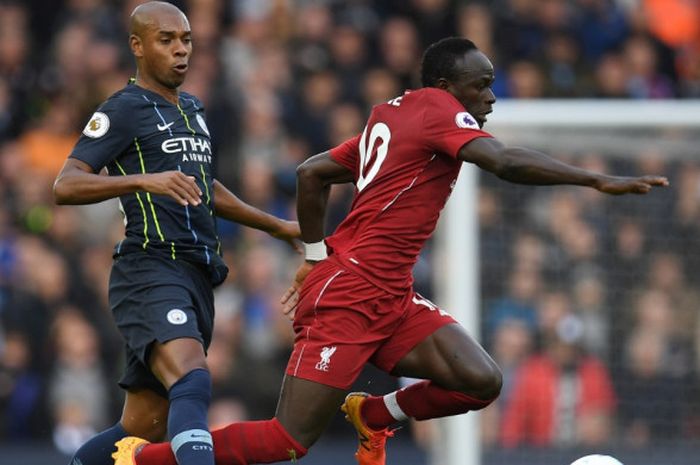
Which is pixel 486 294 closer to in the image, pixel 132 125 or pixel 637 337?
pixel 637 337

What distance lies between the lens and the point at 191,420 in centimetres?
573

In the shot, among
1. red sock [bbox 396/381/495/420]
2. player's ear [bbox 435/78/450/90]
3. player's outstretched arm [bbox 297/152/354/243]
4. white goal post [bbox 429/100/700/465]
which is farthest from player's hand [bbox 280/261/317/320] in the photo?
white goal post [bbox 429/100/700/465]

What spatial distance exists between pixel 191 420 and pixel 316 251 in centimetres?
117

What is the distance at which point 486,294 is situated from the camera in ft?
29.4

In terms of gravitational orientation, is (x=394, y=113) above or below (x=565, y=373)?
above

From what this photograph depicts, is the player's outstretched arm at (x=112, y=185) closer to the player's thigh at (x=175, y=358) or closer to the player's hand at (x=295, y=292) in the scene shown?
the player's thigh at (x=175, y=358)

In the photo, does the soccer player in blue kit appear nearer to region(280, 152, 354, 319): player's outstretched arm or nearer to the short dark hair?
region(280, 152, 354, 319): player's outstretched arm

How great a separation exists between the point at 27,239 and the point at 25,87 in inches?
64.9

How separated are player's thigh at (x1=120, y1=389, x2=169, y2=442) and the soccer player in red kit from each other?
11.0 inches

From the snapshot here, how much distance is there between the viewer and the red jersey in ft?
20.1

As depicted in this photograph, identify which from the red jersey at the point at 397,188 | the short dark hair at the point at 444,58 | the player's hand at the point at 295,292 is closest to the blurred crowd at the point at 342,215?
the player's hand at the point at 295,292

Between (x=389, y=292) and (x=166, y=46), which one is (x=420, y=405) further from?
(x=166, y=46)

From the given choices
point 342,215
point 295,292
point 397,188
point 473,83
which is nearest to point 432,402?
point 295,292

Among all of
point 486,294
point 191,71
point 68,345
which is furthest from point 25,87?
point 486,294
